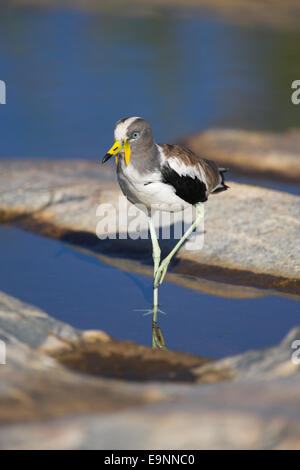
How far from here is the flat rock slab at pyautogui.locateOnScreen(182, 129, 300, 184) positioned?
997 centimetres

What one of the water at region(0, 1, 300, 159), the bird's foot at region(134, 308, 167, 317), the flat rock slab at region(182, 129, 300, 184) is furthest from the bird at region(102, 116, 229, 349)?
the water at region(0, 1, 300, 159)

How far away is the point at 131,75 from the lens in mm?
14352

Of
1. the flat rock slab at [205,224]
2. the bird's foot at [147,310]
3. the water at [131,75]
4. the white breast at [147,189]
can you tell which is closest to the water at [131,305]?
the bird's foot at [147,310]

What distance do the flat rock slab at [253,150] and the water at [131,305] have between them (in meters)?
3.61

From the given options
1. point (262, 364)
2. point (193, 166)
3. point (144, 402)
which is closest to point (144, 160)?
point (193, 166)

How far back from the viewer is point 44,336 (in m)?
4.99

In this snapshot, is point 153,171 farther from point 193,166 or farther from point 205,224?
point 205,224

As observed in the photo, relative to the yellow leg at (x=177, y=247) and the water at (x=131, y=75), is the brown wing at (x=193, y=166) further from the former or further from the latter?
the water at (x=131, y=75)

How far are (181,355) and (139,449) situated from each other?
171 cm

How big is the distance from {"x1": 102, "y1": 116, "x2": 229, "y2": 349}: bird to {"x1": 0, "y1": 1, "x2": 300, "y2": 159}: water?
16.5 feet

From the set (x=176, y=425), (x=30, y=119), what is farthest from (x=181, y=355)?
(x=30, y=119)

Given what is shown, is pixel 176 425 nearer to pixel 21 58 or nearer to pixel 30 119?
pixel 30 119

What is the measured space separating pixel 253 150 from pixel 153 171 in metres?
5.36

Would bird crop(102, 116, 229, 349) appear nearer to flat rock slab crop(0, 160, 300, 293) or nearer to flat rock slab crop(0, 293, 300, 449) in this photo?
flat rock slab crop(0, 293, 300, 449)
